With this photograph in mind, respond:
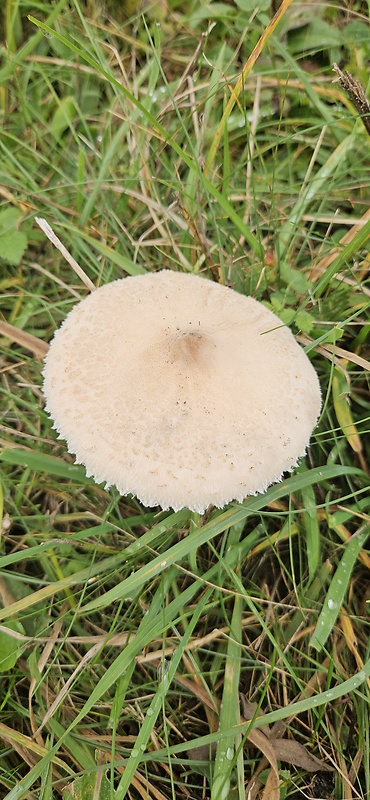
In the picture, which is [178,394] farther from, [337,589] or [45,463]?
[337,589]

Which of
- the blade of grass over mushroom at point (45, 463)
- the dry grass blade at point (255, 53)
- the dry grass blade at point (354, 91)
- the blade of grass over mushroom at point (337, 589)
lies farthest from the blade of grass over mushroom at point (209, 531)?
the dry grass blade at point (255, 53)

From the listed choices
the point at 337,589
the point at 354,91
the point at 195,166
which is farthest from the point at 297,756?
the point at 354,91

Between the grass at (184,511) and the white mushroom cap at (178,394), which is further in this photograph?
the grass at (184,511)

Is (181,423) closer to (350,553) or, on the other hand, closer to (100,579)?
(100,579)

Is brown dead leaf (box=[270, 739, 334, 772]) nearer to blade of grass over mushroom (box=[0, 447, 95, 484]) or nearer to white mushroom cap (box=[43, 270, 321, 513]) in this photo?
white mushroom cap (box=[43, 270, 321, 513])

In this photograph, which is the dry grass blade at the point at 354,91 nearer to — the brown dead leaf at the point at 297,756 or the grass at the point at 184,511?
the grass at the point at 184,511

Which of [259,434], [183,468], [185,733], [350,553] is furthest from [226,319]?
[185,733]
